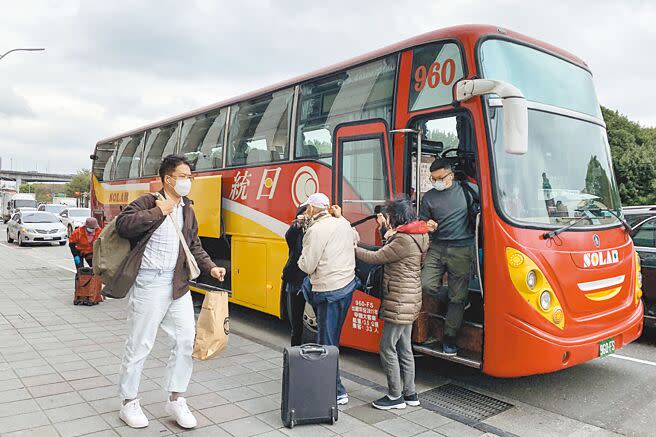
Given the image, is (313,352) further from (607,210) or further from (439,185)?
(607,210)

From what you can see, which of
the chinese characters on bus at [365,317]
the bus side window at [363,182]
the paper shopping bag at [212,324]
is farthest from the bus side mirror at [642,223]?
the paper shopping bag at [212,324]

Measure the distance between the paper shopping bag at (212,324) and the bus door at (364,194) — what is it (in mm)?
1449

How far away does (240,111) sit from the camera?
8.12 m

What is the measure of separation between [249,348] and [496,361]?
3189 millimetres

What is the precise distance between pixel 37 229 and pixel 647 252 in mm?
22344

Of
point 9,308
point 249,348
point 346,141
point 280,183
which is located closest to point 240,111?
point 280,183

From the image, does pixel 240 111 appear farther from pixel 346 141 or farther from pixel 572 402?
pixel 572 402

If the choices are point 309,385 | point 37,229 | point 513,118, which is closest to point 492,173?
point 513,118

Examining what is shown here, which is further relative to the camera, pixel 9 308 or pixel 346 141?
pixel 9 308

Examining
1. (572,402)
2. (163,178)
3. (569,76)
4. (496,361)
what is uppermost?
(569,76)

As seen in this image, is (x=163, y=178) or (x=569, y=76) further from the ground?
(x=569, y=76)

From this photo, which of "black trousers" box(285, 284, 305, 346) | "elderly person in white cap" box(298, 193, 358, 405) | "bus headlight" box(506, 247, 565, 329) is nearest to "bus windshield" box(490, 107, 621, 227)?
"bus headlight" box(506, 247, 565, 329)

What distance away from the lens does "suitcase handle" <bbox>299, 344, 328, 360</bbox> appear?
414 centimetres

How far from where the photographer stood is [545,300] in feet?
14.7
